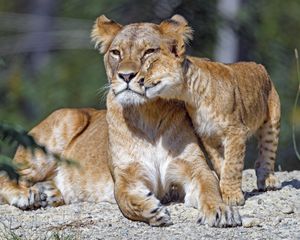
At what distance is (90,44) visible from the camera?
23.3 metres

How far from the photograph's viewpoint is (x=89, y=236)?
309 inches

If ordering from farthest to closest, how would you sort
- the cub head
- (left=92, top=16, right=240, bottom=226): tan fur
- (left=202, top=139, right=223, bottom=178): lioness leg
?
(left=202, top=139, right=223, bottom=178): lioness leg
(left=92, top=16, right=240, bottom=226): tan fur
the cub head

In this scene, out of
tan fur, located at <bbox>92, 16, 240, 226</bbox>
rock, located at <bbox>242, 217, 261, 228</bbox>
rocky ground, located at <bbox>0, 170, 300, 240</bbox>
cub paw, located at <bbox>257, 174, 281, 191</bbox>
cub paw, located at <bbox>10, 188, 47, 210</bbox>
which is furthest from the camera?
cub paw, located at <bbox>10, 188, 47, 210</bbox>

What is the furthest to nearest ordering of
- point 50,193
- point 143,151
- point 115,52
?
point 50,193 → point 143,151 → point 115,52

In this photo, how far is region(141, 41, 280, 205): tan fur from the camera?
8336 mm

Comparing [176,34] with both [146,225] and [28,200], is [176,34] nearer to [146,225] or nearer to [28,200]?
[146,225]

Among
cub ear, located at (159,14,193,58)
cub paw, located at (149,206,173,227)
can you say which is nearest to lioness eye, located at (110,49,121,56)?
cub ear, located at (159,14,193,58)

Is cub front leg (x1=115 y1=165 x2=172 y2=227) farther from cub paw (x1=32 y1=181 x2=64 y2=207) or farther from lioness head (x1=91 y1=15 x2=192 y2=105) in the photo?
cub paw (x1=32 y1=181 x2=64 y2=207)

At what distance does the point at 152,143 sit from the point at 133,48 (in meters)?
0.72

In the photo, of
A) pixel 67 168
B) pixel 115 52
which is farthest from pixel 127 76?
pixel 67 168

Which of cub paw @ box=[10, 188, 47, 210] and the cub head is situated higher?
the cub head

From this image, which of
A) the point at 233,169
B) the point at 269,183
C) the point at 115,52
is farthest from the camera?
the point at 269,183

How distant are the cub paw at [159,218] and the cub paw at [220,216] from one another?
0.22 metres

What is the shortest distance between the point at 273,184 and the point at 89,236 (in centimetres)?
180
